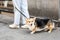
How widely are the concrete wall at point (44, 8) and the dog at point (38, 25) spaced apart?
0.87 meters

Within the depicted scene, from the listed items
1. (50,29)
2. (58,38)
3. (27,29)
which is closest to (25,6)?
(27,29)

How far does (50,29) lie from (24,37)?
1062 mm

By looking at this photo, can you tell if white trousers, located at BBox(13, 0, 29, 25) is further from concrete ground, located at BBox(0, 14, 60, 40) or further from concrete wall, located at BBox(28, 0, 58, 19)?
concrete wall, located at BBox(28, 0, 58, 19)

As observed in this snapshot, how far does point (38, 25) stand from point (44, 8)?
1360 millimetres

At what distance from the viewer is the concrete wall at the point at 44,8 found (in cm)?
684

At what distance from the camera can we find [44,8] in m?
7.16

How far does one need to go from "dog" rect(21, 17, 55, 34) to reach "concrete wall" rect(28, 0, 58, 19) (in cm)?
87

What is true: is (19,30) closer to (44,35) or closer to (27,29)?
(27,29)

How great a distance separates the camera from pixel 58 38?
211 inches

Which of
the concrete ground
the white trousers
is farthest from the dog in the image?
the white trousers

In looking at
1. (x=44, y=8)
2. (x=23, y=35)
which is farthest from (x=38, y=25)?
(x=44, y=8)

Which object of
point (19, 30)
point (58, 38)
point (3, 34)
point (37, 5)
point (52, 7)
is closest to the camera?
point (58, 38)

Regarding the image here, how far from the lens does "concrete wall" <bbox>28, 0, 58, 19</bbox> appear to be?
6844 millimetres

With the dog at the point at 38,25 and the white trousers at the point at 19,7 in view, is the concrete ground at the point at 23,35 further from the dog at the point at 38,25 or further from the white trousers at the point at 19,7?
the white trousers at the point at 19,7
